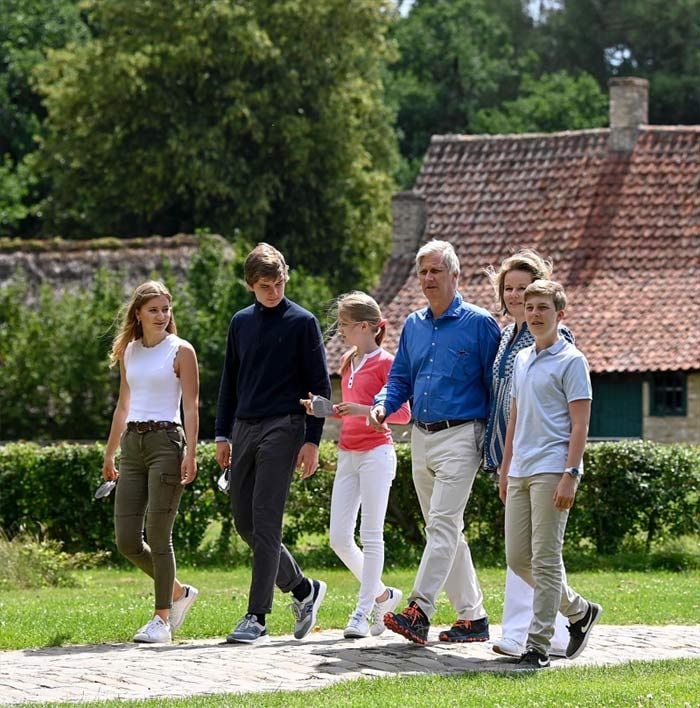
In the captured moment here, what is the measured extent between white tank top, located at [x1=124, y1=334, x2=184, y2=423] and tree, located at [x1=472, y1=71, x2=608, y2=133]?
5038 centimetres

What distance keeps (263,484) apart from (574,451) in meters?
1.98

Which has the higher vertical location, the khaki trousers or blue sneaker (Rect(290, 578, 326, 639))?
the khaki trousers

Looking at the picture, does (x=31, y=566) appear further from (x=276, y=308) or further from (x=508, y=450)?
(x=508, y=450)

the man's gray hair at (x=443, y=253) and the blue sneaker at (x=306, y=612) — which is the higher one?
the man's gray hair at (x=443, y=253)

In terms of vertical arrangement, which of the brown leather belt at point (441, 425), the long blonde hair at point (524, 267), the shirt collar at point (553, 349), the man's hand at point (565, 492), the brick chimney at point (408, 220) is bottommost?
the man's hand at point (565, 492)

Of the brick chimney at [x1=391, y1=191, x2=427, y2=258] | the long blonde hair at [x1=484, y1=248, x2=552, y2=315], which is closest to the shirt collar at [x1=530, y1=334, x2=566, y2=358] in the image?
the long blonde hair at [x1=484, y1=248, x2=552, y2=315]

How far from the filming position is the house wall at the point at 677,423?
32.5 metres

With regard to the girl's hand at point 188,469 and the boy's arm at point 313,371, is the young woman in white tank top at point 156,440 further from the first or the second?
the boy's arm at point 313,371

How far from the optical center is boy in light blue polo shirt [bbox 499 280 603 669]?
9219 mm

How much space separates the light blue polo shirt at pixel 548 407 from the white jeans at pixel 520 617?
0.76 metres

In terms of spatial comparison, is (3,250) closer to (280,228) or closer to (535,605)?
(280,228)

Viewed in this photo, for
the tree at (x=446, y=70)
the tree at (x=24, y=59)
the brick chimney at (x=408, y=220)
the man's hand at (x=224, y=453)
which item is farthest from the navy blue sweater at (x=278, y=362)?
the tree at (x=446, y=70)

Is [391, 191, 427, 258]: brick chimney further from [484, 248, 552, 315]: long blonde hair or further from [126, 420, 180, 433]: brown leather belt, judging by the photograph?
[484, 248, 552, 315]: long blonde hair

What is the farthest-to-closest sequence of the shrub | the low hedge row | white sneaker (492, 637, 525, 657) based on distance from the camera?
the low hedge row < the shrub < white sneaker (492, 637, 525, 657)
